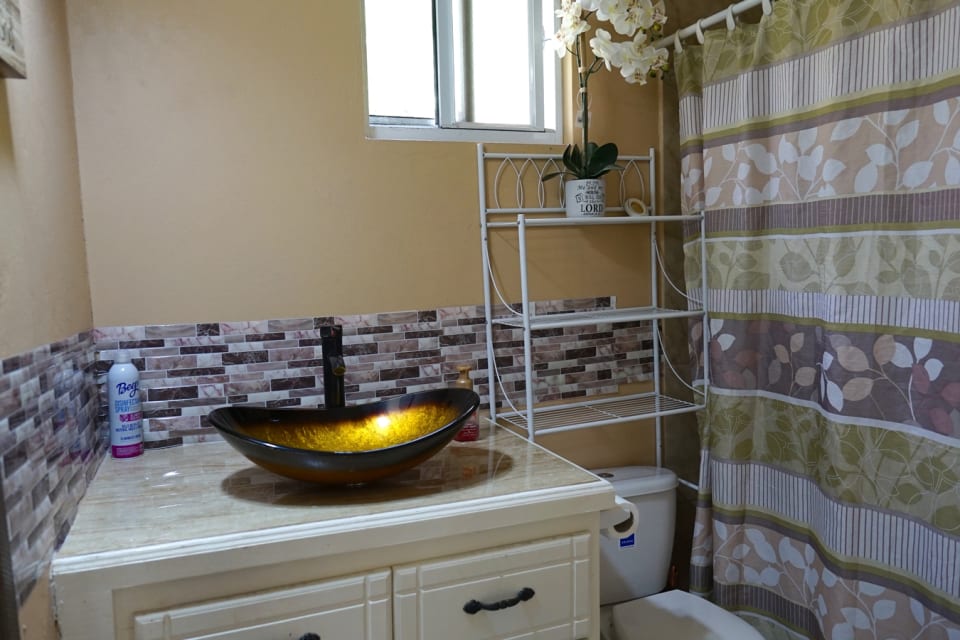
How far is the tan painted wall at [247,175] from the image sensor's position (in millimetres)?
1401

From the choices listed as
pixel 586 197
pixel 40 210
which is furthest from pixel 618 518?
pixel 40 210

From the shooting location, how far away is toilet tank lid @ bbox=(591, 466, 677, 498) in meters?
1.69

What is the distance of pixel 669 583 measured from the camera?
1.92 meters

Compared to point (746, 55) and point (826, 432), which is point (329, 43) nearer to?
point (746, 55)

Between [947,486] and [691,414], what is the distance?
81 cm

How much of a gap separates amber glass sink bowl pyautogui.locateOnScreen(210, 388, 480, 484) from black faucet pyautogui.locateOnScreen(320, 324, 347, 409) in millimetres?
46

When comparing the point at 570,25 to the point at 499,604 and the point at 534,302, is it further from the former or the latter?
the point at 499,604

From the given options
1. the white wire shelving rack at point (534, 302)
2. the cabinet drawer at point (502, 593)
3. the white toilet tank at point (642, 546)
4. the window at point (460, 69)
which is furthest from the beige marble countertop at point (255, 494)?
the window at point (460, 69)

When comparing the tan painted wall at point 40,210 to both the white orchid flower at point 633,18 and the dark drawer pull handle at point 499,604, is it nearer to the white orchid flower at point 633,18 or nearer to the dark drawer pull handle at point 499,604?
the dark drawer pull handle at point 499,604

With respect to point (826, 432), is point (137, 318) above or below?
above

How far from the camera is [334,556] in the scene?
1.03 metres

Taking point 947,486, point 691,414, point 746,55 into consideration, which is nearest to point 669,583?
point 691,414

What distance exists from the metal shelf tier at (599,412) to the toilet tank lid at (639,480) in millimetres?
176

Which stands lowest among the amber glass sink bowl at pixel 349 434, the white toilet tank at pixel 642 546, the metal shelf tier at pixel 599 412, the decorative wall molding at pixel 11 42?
the white toilet tank at pixel 642 546
